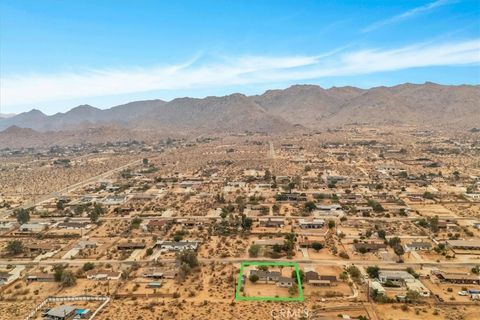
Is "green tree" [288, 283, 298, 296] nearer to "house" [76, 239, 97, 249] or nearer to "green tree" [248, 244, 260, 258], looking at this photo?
"green tree" [248, 244, 260, 258]

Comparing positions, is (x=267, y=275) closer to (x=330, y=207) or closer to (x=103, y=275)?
(x=103, y=275)

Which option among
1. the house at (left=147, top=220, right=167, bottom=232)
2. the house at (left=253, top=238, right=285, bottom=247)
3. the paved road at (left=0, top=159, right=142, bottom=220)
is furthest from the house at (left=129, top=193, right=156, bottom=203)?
the house at (left=253, top=238, right=285, bottom=247)

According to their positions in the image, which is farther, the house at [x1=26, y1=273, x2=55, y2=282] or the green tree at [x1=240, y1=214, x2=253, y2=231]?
the green tree at [x1=240, y1=214, x2=253, y2=231]

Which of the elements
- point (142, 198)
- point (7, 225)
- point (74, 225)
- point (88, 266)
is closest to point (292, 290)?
point (88, 266)

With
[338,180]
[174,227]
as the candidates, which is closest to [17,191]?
[174,227]

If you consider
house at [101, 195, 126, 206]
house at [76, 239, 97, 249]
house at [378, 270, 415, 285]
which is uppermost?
house at [101, 195, 126, 206]

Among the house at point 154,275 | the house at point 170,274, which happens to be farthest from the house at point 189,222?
the house at point 154,275
